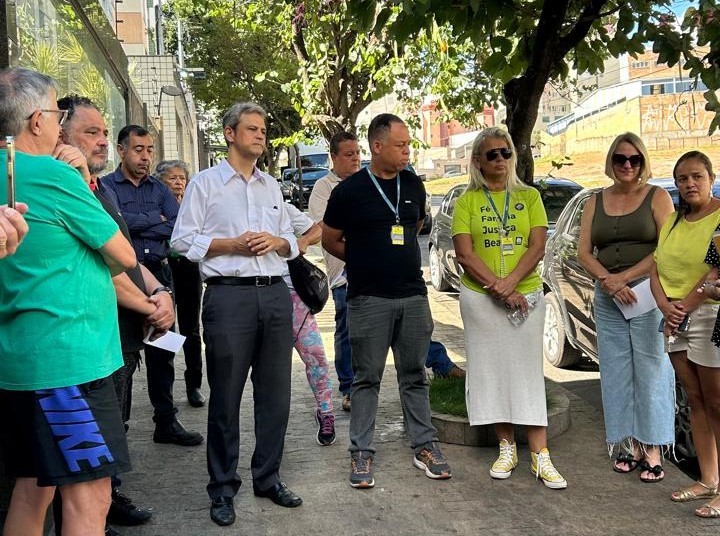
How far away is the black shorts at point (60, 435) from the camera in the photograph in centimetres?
317

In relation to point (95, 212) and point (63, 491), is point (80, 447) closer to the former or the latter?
point (63, 491)

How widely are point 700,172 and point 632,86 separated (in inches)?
2885

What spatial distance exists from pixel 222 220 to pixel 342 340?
93.0 inches

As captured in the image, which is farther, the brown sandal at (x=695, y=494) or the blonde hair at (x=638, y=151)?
the blonde hair at (x=638, y=151)

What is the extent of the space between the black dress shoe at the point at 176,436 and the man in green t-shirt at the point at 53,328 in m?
2.90

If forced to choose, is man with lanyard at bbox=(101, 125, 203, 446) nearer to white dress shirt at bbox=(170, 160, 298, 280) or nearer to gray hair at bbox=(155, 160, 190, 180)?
gray hair at bbox=(155, 160, 190, 180)

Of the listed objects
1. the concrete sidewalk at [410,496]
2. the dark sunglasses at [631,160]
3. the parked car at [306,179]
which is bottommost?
the concrete sidewalk at [410,496]

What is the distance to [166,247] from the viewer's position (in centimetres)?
651

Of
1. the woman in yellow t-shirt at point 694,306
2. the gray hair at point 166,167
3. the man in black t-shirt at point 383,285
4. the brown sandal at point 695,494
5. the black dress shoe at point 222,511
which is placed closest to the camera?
the black dress shoe at point 222,511

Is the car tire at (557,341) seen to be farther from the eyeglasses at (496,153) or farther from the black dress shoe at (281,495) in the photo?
the black dress shoe at (281,495)

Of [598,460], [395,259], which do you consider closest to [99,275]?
[395,259]

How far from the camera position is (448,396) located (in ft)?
22.0

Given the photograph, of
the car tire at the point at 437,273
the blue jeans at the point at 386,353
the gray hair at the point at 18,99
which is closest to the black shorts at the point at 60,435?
the gray hair at the point at 18,99

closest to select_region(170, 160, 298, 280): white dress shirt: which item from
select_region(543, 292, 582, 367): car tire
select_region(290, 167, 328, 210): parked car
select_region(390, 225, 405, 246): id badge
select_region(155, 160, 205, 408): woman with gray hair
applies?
select_region(390, 225, 405, 246): id badge
